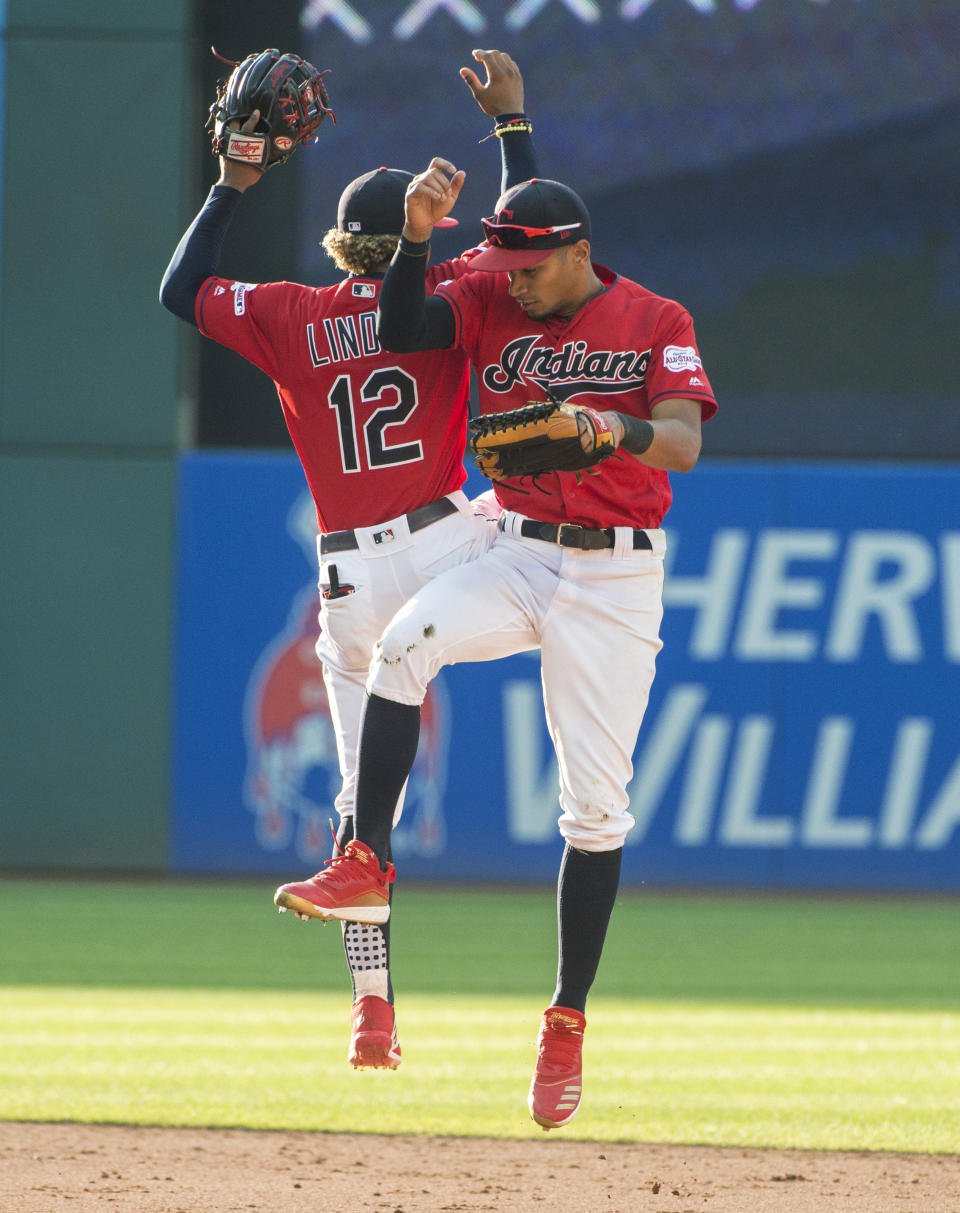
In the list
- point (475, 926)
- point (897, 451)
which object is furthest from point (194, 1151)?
point (897, 451)

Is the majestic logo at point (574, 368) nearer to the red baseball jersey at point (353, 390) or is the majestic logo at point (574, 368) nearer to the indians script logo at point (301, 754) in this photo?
the red baseball jersey at point (353, 390)

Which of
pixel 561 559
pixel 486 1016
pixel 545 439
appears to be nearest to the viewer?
pixel 545 439

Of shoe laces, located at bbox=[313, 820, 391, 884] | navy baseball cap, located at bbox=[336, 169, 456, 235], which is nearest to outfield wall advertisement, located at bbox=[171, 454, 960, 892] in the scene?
navy baseball cap, located at bbox=[336, 169, 456, 235]

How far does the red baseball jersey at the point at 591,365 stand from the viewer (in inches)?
161

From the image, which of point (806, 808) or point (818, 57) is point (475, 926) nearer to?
point (806, 808)

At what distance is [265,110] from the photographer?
4277 mm

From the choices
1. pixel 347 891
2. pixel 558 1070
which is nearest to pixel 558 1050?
pixel 558 1070

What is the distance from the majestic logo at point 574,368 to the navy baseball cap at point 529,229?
0.25 metres

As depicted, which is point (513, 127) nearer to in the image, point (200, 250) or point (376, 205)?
point (376, 205)

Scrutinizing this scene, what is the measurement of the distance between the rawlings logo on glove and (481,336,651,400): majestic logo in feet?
1.05

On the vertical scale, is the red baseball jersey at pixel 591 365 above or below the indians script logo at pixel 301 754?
above

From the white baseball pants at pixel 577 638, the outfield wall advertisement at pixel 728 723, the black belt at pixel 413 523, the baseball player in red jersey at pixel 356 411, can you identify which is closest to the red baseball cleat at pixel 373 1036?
the baseball player in red jersey at pixel 356 411

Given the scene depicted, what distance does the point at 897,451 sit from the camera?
33.6 ft

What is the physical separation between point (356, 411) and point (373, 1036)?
1443 mm
